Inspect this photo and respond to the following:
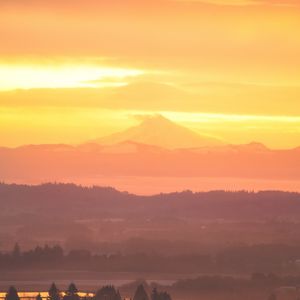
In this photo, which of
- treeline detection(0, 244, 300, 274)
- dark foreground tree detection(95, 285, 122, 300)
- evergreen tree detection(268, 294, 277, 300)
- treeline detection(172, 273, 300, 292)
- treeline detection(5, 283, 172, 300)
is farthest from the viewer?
treeline detection(0, 244, 300, 274)

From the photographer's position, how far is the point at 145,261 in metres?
151

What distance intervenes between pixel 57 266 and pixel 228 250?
2581cm

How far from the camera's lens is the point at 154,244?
177m

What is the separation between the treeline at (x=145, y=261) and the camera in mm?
144375

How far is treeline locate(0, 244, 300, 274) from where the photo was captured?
144m

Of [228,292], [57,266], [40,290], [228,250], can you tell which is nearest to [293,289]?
[228,292]

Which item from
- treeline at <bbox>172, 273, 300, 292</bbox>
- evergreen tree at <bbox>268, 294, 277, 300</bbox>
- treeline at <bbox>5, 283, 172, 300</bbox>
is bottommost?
treeline at <bbox>5, 283, 172, 300</bbox>

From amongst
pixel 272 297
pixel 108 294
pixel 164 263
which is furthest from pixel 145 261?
pixel 108 294

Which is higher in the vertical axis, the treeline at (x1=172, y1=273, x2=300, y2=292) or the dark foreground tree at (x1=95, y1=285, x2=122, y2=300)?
the treeline at (x1=172, y1=273, x2=300, y2=292)

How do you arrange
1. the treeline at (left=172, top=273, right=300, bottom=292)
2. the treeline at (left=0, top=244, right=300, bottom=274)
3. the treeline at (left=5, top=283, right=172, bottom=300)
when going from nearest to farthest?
the treeline at (left=5, top=283, right=172, bottom=300)
the treeline at (left=172, top=273, right=300, bottom=292)
the treeline at (left=0, top=244, right=300, bottom=274)

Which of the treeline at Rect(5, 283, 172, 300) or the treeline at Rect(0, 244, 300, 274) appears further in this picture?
the treeline at Rect(0, 244, 300, 274)

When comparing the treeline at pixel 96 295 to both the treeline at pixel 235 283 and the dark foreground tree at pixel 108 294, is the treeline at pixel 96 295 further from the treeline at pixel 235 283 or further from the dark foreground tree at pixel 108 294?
the treeline at pixel 235 283

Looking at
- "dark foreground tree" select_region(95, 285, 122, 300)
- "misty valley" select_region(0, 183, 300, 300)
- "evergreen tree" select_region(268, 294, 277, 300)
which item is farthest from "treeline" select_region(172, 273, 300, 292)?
"dark foreground tree" select_region(95, 285, 122, 300)

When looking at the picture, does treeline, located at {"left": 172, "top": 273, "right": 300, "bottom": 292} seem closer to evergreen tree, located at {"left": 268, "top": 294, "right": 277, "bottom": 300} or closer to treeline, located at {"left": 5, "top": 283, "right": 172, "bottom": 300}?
evergreen tree, located at {"left": 268, "top": 294, "right": 277, "bottom": 300}
